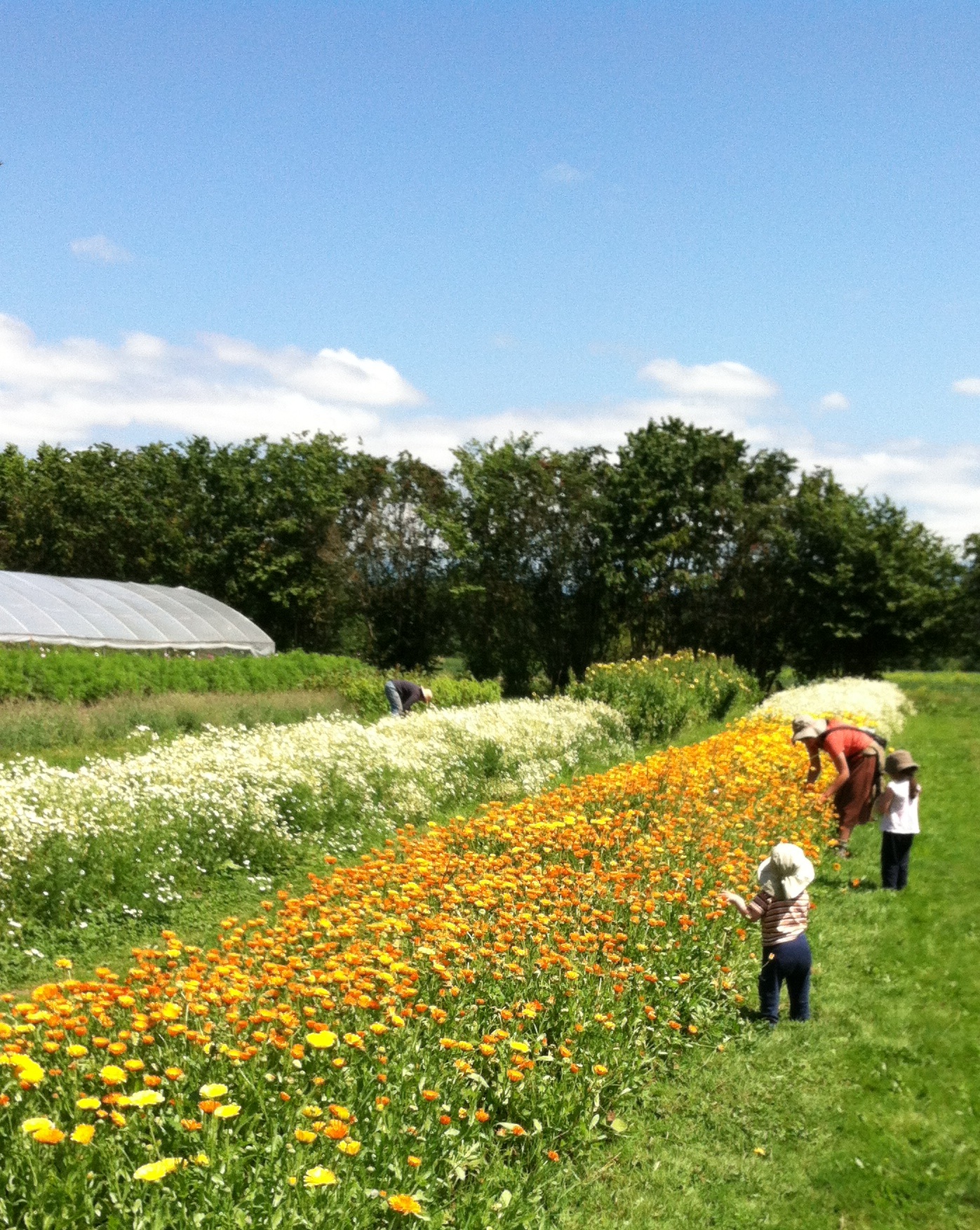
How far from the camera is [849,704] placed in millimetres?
19875

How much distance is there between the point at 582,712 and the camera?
52.3 feet

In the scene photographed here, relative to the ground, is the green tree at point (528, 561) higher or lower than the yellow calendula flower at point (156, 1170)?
higher

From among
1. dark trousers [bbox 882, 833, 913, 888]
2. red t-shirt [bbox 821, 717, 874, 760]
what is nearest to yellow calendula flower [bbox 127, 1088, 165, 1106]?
dark trousers [bbox 882, 833, 913, 888]

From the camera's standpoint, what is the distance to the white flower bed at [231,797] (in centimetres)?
730

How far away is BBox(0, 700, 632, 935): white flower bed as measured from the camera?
7305mm

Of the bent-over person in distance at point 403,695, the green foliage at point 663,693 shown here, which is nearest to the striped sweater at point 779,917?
the bent-over person in distance at point 403,695

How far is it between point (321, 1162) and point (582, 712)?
12675 mm

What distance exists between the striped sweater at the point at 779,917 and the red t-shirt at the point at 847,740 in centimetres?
404

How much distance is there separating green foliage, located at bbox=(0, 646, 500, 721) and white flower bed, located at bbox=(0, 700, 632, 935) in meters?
6.53

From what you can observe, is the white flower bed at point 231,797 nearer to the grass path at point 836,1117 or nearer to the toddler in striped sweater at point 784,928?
the toddler in striped sweater at point 784,928

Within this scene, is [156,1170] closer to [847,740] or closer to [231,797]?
[231,797]

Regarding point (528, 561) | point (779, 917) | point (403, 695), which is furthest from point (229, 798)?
point (528, 561)

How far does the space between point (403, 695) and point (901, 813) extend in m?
7.71

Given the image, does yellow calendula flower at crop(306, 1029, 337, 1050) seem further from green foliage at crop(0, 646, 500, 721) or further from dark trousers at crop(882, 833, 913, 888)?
green foliage at crop(0, 646, 500, 721)
